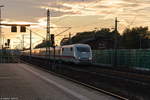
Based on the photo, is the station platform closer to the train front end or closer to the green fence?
the green fence

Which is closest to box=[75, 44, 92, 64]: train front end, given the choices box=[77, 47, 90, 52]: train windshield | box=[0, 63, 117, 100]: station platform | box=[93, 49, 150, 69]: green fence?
box=[77, 47, 90, 52]: train windshield

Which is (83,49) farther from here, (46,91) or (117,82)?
(46,91)

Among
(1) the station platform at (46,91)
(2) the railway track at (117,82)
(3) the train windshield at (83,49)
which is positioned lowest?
(2) the railway track at (117,82)

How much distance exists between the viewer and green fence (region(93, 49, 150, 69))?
145 ft

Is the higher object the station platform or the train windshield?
the train windshield

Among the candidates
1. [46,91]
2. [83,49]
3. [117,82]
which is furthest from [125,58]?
[46,91]

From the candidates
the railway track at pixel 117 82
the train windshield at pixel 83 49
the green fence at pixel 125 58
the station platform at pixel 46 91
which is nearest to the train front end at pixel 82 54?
the train windshield at pixel 83 49

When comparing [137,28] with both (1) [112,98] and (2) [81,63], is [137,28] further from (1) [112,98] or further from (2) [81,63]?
(1) [112,98]

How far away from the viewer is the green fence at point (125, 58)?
44134 mm

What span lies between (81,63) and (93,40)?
38.4 meters

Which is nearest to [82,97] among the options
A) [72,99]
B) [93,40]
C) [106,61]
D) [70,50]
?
[72,99]

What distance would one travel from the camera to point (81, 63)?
1938 inches

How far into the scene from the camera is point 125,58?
51.8 metres

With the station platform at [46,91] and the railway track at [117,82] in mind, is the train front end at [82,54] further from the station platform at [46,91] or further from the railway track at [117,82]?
the station platform at [46,91]
